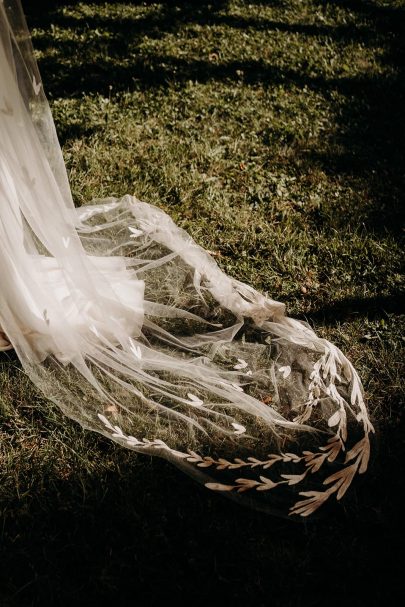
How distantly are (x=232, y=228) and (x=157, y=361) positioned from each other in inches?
61.8

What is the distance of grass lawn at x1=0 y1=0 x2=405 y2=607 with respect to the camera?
221cm

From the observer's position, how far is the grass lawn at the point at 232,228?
7.24 ft

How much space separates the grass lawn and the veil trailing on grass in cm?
15

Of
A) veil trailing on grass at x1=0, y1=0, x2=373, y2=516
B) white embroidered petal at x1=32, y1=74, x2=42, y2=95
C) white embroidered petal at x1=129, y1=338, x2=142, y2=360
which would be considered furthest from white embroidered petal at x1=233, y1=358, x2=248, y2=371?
white embroidered petal at x1=32, y1=74, x2=42, y2=95

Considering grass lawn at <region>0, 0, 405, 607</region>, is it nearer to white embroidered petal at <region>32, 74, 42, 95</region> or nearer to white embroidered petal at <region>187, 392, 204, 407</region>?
white embroidered petal at <region>187, 392, 204, 407</region>

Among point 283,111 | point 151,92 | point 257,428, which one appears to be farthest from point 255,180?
point 257,428

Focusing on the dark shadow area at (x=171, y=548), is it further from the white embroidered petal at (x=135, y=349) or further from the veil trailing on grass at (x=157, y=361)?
the white embroidered petal at (x=135, y=349)

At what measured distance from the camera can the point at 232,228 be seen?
12.8ft

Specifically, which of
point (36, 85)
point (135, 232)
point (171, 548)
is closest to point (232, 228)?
point (135, 232)

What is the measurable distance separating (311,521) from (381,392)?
0.93 m

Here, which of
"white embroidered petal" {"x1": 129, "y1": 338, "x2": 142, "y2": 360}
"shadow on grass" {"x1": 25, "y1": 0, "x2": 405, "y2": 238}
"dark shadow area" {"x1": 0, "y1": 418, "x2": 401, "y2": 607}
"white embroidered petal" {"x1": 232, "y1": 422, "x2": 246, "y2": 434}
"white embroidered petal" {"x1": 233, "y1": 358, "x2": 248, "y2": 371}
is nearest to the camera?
"dark shadow area" {"x1": 0, "y1": 418, "x2": 401, "y2": 607}

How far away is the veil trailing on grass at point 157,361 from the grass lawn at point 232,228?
15cm

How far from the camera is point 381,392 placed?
9.60ft

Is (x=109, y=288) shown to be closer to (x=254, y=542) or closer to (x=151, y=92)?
(x=254, y=542)
